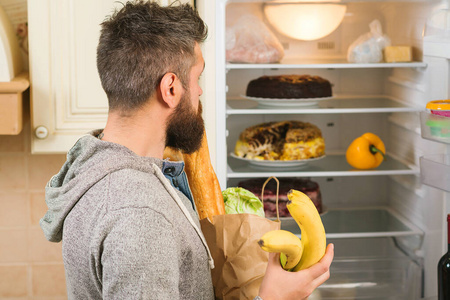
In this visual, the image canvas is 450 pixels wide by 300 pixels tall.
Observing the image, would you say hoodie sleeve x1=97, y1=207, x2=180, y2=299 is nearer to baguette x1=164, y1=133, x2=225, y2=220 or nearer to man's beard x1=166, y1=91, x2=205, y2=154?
man's beard x1=166, y1=91, x2=205, y2=154

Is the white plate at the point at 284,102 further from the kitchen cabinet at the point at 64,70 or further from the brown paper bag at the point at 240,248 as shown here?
the brown paper bag at the point at 240,248

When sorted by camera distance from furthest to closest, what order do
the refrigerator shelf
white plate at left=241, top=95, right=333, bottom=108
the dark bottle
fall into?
white plate at left=241, top=95, right=333, bottom=108 < the refrigerator shelf < the dark bottle

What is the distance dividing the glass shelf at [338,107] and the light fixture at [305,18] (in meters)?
0.26

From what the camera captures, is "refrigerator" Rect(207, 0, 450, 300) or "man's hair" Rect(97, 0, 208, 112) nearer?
"man's hair" Rect(97, 0, 208, 112)

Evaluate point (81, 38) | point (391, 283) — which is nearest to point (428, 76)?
point (391, 283)

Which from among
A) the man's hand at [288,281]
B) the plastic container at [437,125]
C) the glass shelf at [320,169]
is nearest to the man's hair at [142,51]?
the man's hand at [288,281]

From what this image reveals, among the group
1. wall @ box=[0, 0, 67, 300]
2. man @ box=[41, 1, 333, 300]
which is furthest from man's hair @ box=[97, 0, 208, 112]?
wall @ box=[0, 0, 67, 300]

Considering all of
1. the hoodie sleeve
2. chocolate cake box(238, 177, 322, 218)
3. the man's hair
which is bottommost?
chocolate cake box(238, 177, 322, 218)

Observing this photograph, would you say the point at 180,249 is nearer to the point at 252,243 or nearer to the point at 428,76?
the point at 252,243

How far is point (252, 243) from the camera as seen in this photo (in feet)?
3.56

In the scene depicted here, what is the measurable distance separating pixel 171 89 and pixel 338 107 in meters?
1.20

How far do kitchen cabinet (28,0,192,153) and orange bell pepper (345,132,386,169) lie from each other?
0.83 m

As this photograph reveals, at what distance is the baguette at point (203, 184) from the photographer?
121 cm

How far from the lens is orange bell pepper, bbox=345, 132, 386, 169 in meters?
2.05
